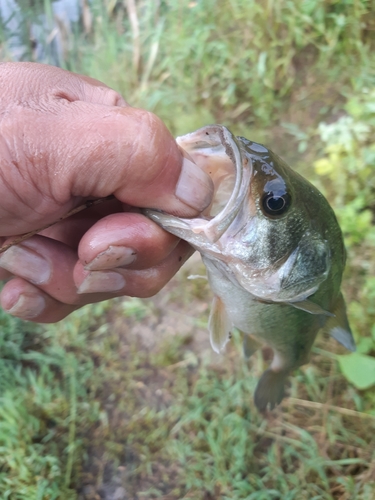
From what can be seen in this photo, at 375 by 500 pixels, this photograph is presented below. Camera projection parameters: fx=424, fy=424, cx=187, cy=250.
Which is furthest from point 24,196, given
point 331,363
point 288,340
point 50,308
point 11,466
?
point 331,363

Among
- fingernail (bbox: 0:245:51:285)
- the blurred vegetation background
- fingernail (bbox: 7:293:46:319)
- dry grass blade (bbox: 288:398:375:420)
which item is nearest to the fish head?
fingernail (bbox: 0:245:51:285)

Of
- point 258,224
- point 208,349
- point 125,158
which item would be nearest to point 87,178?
point 125,158

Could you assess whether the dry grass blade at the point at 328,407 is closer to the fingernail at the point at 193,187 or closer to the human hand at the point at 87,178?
the human hand at the point at 87,178

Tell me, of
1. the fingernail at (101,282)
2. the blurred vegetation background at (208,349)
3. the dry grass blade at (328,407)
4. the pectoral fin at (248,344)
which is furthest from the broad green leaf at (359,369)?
the fingernail at (101,282)

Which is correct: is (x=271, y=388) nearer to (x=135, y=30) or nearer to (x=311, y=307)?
(x=311, y=307)

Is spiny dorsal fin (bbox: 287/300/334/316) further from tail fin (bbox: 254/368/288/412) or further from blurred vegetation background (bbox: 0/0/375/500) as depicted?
blurred vegetation background (bbox: 0/0/375/500)

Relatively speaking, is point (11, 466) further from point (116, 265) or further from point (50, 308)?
point (116, 265)

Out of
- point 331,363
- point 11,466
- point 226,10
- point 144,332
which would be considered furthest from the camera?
point 226,10
